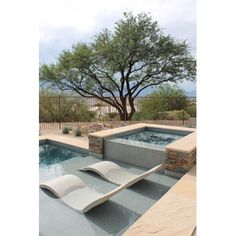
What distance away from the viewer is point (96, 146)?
6336 mm

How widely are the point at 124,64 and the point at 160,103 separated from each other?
278 cm

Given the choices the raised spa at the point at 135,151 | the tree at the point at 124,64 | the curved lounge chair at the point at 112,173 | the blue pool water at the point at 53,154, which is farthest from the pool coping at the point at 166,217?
the tree at the point at 124,64

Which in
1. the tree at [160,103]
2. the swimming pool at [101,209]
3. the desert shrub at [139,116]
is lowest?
the swimming pool at [101,209]

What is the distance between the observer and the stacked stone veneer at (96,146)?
6.25m

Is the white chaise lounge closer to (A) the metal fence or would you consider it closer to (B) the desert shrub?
(A) the metal fence

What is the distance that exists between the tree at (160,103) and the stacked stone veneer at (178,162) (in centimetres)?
761

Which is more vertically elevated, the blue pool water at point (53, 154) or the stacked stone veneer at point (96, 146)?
the stacked stone veneer at point (96, 146)

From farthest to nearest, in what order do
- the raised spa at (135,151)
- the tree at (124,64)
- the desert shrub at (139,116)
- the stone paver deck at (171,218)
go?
1. the desert shrub at (139,116)
2. the tree at (124,64)
3. the raised spa at (135,151)
4. the stone paver deck at (171,218)

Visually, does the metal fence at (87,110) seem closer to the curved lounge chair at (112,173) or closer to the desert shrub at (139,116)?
the desert shrub at (139,116)

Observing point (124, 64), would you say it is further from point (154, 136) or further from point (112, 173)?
point (112, 173)

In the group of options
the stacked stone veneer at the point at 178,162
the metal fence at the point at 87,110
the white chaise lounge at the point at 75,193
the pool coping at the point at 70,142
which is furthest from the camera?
the metal fence at the point at 87,110
